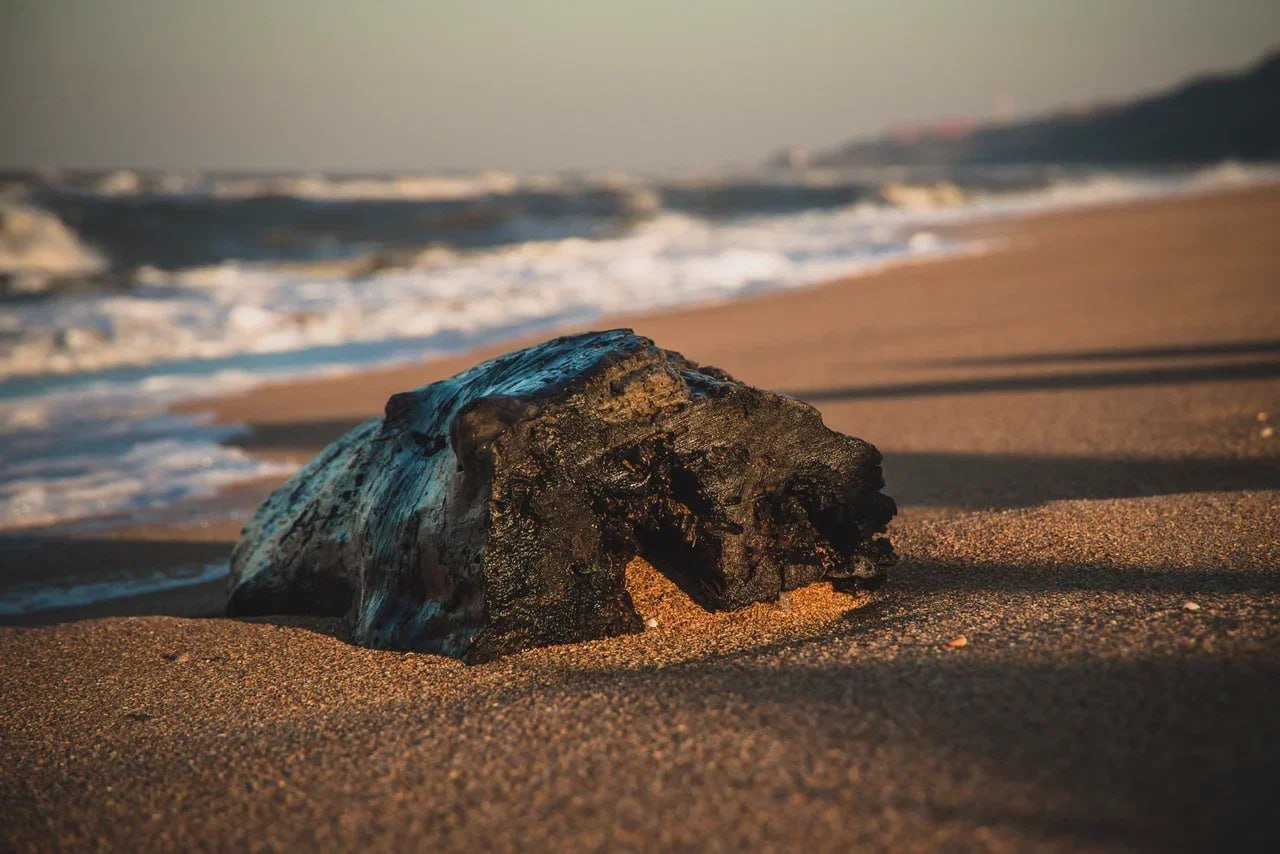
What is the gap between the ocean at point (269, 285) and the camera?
19.6 feet

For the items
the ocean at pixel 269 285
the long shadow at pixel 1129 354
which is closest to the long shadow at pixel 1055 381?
the long shadow at pixel 1129 354

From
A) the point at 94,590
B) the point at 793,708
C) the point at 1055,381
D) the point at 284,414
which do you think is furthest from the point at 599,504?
the point at 284,414

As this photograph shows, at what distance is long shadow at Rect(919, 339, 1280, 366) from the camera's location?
6164 millimetres

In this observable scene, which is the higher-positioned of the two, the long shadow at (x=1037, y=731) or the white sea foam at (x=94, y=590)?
the white sea foam at (x=94, y=590)

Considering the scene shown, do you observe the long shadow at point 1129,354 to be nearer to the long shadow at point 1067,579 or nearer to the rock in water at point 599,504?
the long shadow at point 1067,579

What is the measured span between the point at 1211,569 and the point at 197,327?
10254 mm

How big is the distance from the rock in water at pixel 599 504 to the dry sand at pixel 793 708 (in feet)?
0.32

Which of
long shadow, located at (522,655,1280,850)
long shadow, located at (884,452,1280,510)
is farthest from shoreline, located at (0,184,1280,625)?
long shadow, located at (522,655,1280,850)

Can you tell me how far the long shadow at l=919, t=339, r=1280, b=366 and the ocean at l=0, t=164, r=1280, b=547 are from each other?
4.52m

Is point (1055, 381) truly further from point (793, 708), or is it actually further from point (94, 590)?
point (94, 590)

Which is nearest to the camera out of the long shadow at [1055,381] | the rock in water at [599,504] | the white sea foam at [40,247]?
the rock in water at [599,504]

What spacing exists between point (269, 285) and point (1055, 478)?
1327 cm

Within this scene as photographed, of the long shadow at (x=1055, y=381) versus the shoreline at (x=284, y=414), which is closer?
the shoreline at (x=284, y=414)

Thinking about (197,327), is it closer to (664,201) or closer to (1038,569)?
(1038,569)
